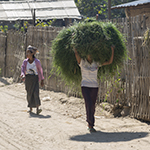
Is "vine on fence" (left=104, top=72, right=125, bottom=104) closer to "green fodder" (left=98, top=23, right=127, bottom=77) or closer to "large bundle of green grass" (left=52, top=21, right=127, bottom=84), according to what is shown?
"large bundle of green grass" (left=52, top=21, right=127, bottom=84)

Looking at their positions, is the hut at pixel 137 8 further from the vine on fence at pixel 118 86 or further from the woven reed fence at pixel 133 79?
the vine on fence at pixel 118 86

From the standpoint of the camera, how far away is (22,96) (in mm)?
9180

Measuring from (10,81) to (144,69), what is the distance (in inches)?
287

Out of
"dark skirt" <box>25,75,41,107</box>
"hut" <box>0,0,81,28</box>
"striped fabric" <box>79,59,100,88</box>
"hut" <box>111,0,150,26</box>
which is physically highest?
"hut" <box>0,0,81,28</box>

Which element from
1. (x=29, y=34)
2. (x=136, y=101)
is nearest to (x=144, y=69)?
(x=136, y=101)

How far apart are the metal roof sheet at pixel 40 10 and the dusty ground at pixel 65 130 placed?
40.9 feet

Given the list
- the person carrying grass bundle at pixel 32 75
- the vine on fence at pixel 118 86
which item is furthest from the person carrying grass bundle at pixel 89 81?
the person carrying grass bundle at pixel 32 75

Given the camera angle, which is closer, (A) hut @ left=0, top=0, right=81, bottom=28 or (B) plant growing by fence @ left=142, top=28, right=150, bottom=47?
(B) plant growing by fence @ left=142, top=28, right=150, bottom=47

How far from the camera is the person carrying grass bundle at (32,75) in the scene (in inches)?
263

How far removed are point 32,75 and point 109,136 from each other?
2622mm

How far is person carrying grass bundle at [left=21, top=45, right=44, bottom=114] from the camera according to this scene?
21.9 ft

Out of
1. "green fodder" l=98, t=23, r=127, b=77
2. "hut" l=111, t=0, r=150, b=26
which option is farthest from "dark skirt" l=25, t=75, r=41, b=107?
"hut" l=111, t=0, r=150, b=26

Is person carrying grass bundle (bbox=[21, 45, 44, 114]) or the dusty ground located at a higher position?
person carrying grass bundle (bbox=[21, 45, 44, 114])

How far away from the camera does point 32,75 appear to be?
→ 676 centimetres
